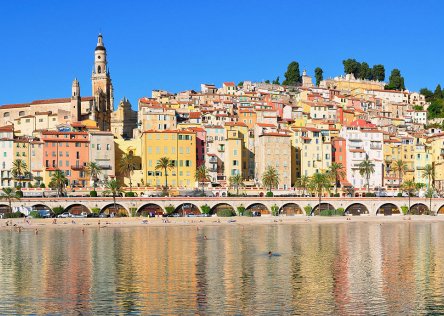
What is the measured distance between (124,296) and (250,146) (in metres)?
90.2

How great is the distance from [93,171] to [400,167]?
54360 millimetres

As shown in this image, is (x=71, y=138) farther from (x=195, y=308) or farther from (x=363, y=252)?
(x=195, y=308)

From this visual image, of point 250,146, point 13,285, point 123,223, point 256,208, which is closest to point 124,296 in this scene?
point 13,285

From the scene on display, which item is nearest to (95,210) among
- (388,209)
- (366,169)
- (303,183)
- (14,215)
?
(14,215)

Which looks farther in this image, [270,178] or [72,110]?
[72,110]

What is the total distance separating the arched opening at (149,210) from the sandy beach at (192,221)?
3637 millimetres

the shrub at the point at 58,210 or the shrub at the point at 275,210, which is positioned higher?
the shrub at the point at 58,210

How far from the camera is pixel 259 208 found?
113688mm

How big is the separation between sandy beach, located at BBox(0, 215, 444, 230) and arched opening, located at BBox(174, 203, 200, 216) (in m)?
3.66

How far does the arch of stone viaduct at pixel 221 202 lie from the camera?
107 m

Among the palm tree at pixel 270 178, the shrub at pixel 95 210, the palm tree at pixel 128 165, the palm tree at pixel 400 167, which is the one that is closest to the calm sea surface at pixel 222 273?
the shrub at pixel 95 210

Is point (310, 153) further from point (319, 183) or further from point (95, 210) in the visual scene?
point (95, 210)

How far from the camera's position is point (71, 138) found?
12306cm

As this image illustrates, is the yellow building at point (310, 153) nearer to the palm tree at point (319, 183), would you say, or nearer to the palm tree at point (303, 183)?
the palm tree at point (303, 183)
